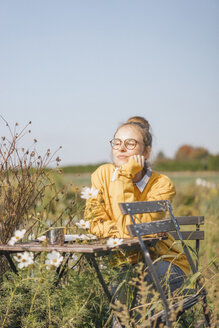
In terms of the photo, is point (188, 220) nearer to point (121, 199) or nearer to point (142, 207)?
point (121, 199)

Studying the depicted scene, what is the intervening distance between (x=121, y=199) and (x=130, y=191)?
95 millimetres

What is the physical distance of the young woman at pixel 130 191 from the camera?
297 cm

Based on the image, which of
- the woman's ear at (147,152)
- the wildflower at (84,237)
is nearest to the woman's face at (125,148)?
the woman's ear at (147,152)

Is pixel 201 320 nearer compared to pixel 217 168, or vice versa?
pixel 201 320

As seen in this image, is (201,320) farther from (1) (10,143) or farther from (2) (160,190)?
(1) (10,143)

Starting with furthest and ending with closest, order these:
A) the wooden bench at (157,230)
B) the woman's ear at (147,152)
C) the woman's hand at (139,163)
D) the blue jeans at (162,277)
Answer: the woman's ear at (147,152), the woman's hand at (139,163), the blue jeans at (162,277), the wooden bench at (157,230)

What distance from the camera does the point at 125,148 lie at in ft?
10.9

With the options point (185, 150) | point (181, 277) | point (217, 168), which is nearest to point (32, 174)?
point (181, 277)

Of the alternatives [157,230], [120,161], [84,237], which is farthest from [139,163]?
[84,237]

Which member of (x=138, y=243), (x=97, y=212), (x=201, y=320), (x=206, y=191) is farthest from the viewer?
(x=206, y=191)

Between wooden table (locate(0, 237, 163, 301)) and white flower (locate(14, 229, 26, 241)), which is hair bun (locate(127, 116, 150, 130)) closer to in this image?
wooden table (locate(0, 237, 163, 301))

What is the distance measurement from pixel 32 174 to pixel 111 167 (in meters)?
0.61

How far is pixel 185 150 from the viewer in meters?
77.0

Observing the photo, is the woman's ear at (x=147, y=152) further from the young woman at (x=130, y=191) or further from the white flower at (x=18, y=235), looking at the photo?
the white flower at (x=18, y=235)
